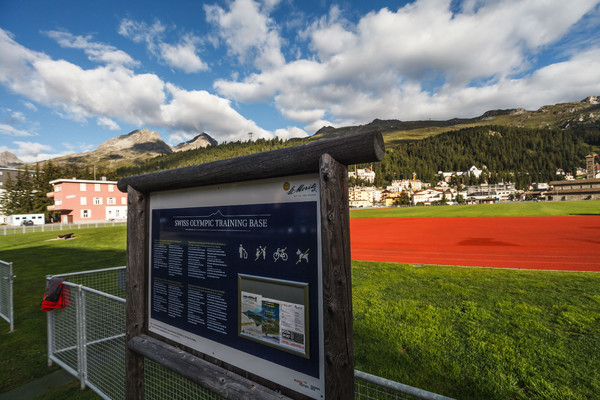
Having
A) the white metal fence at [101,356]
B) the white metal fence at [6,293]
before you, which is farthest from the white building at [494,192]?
the white metal fence at [6,293]

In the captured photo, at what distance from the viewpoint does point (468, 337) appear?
4617 mm

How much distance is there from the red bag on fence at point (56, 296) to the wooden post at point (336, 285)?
16.4 ft

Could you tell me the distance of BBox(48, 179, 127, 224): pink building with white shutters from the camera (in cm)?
5562

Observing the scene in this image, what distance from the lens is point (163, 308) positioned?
2418 millimetres

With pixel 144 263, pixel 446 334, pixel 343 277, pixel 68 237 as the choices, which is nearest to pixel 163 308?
pixel 144 263

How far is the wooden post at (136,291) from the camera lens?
253cm

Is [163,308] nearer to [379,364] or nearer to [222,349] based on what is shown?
[222,349]

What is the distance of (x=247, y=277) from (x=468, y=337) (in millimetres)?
4531

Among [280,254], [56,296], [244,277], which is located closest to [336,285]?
[280,254]

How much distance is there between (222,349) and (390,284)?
6.84m

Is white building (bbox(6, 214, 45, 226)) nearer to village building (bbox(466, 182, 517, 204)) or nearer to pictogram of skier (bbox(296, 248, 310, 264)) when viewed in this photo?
pictogram of skier (bbox(296, 248, 310, 264))

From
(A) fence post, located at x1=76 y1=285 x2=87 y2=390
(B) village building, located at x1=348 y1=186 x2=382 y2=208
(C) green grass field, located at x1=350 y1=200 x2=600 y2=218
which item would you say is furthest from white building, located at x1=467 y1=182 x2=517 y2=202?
(A) fence post, located at x1=76 y1=285 x2=87 y2=390

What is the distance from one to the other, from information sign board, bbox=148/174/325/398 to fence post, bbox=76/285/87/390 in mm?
2442

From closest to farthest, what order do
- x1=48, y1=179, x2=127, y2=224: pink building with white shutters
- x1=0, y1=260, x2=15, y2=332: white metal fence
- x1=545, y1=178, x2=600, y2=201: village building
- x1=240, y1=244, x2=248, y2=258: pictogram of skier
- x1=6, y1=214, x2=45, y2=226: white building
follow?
x1=240, y1=244, x2=248, y2=258: pictogram of skier
x1=0, y1=260, x2=15, y2=332: white metal fence
x1=6, y1=214, x2=45, y2=226: white building
x1=48, y1=179, x2=127, y2=224: pink building with white shutters
x1=545, y1=178, x2=600, y2=201: village building
